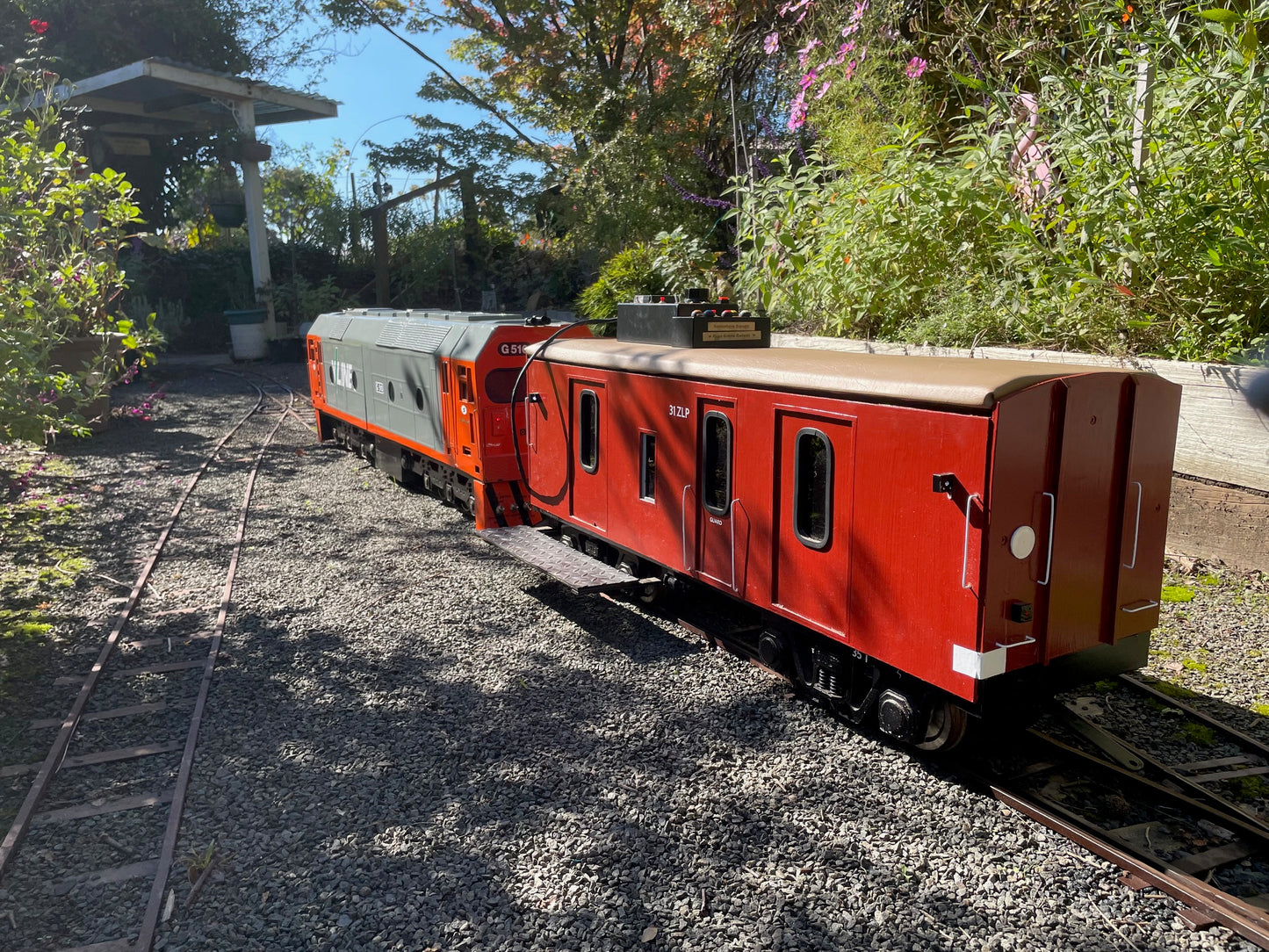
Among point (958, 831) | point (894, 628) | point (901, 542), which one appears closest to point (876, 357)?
point (901, 542)

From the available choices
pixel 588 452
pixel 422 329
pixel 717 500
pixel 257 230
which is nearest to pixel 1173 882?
Result: pixel 717 500

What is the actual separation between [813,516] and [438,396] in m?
6.44

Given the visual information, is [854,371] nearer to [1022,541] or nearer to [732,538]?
[1022,541]

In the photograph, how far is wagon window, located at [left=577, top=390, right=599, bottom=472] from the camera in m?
7.91

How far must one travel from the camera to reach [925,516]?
460 centimetres

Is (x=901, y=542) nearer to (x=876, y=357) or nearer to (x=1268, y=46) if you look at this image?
(x=876, y=357)

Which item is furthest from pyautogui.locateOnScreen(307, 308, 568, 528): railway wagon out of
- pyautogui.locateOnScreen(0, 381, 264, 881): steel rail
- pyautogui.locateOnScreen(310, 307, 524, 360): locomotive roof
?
pyautogui.locateOnScreen(0, 381, 264, 881): steel rail

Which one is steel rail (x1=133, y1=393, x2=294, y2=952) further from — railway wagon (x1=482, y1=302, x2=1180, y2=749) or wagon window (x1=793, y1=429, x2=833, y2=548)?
wagon window (x1=793, y1=429, x2=833, y2=548)

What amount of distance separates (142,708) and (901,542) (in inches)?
209

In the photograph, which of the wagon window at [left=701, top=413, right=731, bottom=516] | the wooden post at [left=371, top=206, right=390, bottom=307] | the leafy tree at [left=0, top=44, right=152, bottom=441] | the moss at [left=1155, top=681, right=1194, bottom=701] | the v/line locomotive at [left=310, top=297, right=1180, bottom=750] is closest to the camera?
the v/line locomotive at [left=310, top=297, right=1180, bottom=750]

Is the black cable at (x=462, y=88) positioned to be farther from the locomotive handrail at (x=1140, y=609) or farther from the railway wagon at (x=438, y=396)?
the locomotive handrail at (x=1140, y=609)

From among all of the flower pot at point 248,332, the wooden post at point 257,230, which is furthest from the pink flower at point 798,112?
the flower pot at point 248,332

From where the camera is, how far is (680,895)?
4180mm

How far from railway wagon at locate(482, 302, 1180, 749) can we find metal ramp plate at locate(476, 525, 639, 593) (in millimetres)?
855
